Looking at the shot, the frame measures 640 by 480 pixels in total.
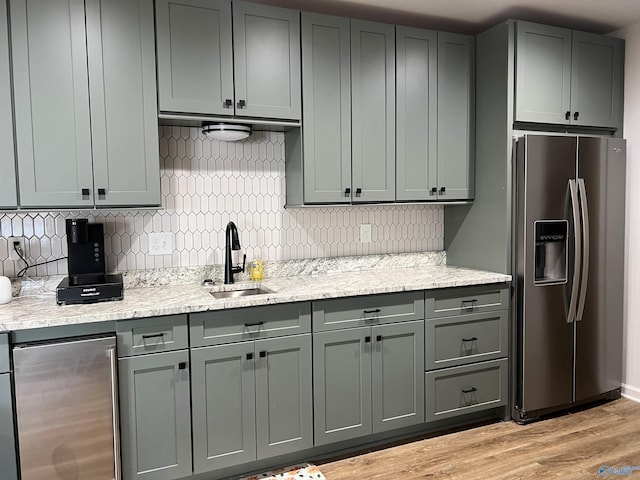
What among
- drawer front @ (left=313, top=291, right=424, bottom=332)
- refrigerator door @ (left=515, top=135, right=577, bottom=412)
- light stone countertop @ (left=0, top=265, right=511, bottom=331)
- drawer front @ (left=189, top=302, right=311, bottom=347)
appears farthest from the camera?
refrigerator door @ (left=515, top=135, right=577, bottom=412)

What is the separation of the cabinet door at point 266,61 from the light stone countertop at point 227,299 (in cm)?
100

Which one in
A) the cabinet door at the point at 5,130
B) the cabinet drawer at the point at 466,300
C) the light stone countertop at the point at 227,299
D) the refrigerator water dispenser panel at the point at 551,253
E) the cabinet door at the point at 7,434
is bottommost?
the cabinet door at the point at 7,434

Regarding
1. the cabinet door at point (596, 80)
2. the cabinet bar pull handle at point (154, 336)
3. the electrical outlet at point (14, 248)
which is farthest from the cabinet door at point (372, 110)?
the electrical outlet at point (14, 248)

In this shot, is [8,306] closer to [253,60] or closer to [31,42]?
[31,42]

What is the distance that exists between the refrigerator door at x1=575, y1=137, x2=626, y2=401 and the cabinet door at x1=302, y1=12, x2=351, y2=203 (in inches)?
60.8

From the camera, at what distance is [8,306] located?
2.33 metres

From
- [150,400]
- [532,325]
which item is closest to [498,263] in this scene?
[532,325]

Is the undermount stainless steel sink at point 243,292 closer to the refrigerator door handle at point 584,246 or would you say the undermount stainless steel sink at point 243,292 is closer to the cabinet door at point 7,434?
the cabinet door at point 7,434

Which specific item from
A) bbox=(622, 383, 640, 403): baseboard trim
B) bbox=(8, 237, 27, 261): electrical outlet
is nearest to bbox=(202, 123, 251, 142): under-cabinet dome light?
bbox=(8, 237, 27, 261): electrical outlet

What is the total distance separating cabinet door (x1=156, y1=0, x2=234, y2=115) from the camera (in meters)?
2.51

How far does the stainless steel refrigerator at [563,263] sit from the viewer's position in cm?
305

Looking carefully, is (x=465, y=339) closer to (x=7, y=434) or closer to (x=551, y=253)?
(x=551, y=253)

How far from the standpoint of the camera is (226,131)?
275 centimetres

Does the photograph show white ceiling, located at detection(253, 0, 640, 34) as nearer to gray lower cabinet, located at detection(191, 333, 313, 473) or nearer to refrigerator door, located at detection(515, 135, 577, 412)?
refrigerator door, located at detection(515, 135, 577, 412)
